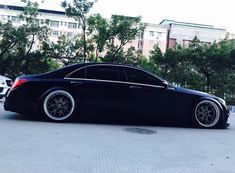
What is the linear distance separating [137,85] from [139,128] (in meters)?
0.82

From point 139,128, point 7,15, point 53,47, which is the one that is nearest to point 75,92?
point 139,128

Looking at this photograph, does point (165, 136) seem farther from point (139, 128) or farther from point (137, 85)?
point (137, 85)

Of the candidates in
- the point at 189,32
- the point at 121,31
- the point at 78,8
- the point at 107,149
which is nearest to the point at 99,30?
the point at 121,31

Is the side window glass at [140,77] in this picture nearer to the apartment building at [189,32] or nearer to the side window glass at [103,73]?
the side window glass at [103,73]

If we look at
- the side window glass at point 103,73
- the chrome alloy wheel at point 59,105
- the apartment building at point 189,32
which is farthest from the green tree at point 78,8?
the apartment building at point 189,32

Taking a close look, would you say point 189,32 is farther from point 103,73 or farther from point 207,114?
point 103,73

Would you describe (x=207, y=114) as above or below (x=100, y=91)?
below

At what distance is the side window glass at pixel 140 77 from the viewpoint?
5.86 meters

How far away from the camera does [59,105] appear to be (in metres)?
5.61

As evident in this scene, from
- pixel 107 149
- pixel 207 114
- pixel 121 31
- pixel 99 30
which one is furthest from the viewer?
pixel 121 31

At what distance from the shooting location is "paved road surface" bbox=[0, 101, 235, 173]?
302cm

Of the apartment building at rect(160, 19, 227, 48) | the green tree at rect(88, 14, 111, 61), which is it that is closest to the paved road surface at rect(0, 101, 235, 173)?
the green tree at rect(88, 14, 111, 61)

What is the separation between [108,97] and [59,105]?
878mm

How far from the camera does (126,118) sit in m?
5.93
